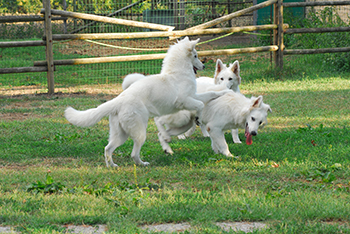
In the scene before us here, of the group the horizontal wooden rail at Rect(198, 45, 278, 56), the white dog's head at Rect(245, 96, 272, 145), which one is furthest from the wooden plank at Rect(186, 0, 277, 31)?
the white dog's head at Rect(245, 96, 272, 145)

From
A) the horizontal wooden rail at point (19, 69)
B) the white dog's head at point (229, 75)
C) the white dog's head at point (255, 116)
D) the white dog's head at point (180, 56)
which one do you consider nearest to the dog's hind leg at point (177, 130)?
the white dog's head at point (180, 56)

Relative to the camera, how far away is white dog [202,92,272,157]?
562cm

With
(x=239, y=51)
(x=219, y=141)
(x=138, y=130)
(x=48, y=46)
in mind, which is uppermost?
(x=48, y=46)

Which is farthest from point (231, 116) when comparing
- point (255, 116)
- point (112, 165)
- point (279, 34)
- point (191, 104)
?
point (279, 34)

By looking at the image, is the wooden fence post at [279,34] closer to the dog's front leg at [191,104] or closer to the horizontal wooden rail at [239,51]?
the horizontal wooden rail at [239,51]

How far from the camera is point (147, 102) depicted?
17.1 feet

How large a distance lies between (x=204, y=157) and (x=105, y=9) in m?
10.6

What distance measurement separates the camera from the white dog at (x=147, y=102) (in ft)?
16.4

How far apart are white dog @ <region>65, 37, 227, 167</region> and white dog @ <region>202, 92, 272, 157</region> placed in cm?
20

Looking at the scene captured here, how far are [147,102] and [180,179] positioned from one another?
1158mm

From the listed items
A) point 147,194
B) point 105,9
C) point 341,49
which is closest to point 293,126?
point 147,194

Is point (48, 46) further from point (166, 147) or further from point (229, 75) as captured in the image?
point (166, 147)

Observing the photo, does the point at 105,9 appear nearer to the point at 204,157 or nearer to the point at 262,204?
the point at 204,157

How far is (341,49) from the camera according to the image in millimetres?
12680
